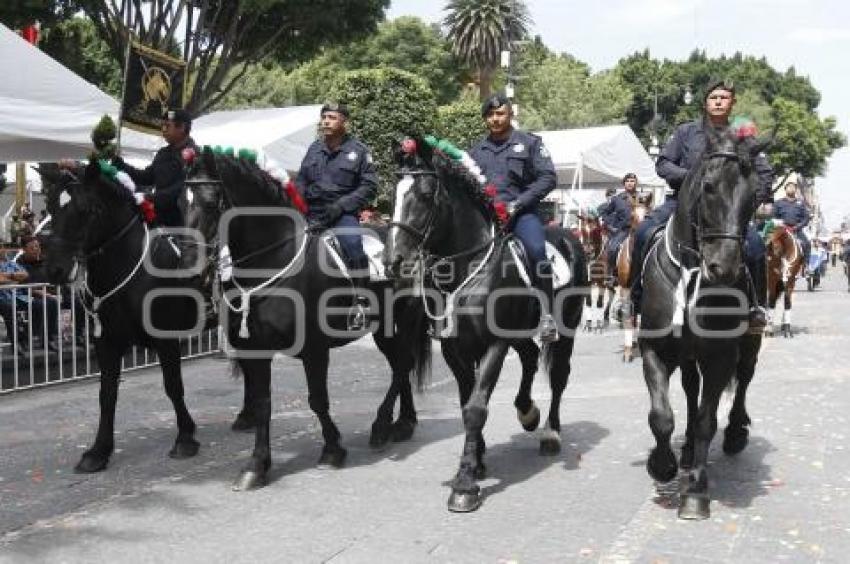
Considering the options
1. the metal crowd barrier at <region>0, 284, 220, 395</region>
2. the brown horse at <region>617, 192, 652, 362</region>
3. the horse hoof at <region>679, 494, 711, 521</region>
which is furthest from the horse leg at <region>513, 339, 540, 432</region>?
the metal crowd barrier at <region>0, 284, 220, 395</region>

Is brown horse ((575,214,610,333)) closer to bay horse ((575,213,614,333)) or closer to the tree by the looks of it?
bay horse ((575,213,614,333))

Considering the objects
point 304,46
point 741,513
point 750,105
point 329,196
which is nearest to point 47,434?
point 329,196

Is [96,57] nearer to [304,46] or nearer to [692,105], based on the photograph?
[304,46]

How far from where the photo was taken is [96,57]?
118ft

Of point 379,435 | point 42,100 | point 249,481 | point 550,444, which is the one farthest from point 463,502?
point 42,100

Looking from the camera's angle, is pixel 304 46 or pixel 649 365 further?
pixel 304 46

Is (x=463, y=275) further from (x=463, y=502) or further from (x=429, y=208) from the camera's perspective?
(x=463, y=502)

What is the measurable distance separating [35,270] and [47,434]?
453cm

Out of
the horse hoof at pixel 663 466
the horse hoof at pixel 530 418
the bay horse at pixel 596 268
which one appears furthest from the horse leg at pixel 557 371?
the bay horse at pixel 596 268

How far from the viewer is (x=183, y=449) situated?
717cm

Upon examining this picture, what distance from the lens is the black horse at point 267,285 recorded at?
610 centimetres

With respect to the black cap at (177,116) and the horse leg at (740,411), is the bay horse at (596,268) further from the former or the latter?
the black cap at (177,116)

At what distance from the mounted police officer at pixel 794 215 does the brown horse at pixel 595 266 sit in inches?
121

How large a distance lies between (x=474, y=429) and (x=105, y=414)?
2.93m
